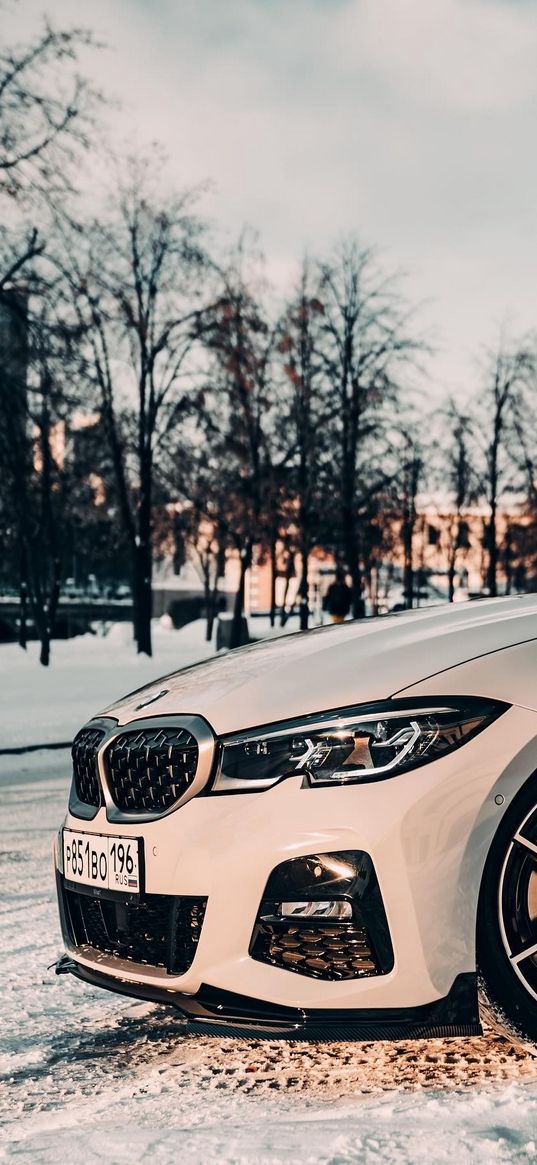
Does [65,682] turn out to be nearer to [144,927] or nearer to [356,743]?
[144,927]

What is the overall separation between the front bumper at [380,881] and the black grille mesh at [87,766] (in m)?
0.51

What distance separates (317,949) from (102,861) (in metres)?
0.63

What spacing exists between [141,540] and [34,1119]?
23.9 metres

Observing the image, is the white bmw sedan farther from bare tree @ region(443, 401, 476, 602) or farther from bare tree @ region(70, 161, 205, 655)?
bare tree @ region(443, 401, 476, 602)

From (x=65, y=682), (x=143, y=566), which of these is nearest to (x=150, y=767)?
(x=65, y=682)

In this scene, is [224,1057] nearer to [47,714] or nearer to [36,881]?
[36,881]

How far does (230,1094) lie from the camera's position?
9.25 ft

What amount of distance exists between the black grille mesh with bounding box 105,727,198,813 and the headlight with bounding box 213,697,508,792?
4.7 inches

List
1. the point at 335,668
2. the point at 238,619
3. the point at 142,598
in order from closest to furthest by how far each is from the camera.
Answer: the point at 335,668 → the point at 142,598 → the point at 238,619

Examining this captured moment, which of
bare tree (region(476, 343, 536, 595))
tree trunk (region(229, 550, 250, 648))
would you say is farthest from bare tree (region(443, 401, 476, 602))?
tree trunk (region(229, 550, 250, 648))

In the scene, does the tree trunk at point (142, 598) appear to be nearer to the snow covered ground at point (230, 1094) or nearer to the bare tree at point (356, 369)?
the bare tree at point (356, 369)

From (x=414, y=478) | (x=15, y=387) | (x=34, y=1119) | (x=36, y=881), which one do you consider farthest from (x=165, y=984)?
(x=414, y=478)

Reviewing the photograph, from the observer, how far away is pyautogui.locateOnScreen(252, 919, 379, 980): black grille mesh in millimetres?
2678

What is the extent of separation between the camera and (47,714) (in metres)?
14.5
